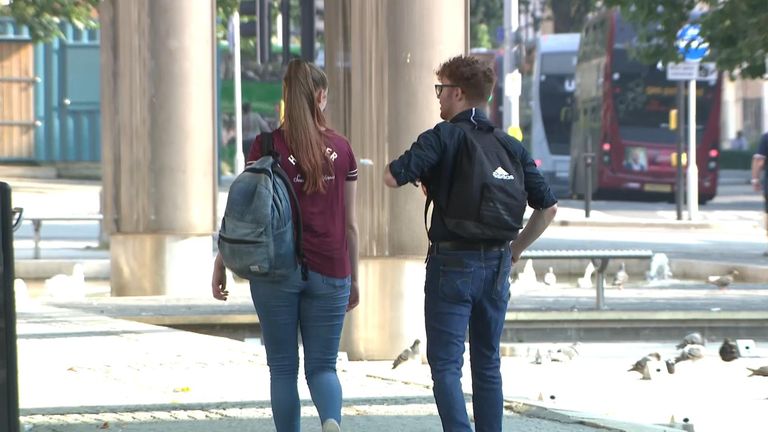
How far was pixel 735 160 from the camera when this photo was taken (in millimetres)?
59406

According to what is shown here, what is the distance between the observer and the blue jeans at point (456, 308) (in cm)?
625

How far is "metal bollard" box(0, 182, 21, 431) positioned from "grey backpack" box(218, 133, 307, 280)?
132 centimetres

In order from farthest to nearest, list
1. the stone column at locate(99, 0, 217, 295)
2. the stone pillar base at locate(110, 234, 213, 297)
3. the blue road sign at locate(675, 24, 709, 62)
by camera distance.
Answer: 1. the blue road sign at locate(675, 24, 709, 62)
2. the stone pillar base at locate(110, 234, 213, 297)
3. the stone column at locate(99, 0, 217, 295)

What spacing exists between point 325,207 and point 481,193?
0.56m

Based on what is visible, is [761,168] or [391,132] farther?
[761,168]

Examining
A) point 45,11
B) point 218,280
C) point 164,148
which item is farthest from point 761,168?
point 45,11

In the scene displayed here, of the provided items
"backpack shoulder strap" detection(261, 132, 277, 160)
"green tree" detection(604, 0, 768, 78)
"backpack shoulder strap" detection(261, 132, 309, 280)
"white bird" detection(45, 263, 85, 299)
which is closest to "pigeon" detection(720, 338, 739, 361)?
"backpack shoulder strap" detection(261, 132, 309, 280)

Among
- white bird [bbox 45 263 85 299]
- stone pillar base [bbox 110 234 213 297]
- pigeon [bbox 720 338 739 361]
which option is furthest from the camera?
white bird [bbox 45 263 85 299]

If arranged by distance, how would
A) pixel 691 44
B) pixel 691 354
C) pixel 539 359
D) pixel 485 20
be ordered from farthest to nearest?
pixel 485 20 → pixel 691 44 → pixel 539 359 → pixel 691 354

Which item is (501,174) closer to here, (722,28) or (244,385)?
(244,385)

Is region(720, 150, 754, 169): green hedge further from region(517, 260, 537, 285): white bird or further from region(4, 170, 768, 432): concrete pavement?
region(4, 170, 768, 432): concrete pavement

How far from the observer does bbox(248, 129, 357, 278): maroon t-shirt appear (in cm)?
614

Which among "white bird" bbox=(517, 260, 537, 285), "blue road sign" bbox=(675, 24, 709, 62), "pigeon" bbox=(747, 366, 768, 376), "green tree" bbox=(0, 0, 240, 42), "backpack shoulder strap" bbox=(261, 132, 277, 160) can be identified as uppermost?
"green tree" bbox=(0, 0, 240, 42)

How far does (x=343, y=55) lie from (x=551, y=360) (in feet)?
7.99
